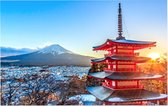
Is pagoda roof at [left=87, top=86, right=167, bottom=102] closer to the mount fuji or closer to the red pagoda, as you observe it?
the red pagoda

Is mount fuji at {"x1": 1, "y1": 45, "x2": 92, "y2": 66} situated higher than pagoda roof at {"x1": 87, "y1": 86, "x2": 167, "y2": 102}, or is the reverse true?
mount fuji at {"x1": 1, "y1": 45, "x2": 92, "y2": 66}

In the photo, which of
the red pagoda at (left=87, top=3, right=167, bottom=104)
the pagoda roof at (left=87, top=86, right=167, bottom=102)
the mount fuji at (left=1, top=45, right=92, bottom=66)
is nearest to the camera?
the pagoda roof at (left=87, top=86, right=167, bottom=102)

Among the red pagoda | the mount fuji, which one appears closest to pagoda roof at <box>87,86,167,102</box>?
the red pagoda

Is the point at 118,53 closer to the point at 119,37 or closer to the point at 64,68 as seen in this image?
the point at 119,37

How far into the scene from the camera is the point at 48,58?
404 inches

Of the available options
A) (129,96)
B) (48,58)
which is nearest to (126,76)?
(129,96)

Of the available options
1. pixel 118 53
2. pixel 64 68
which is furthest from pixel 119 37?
pixel 64 68

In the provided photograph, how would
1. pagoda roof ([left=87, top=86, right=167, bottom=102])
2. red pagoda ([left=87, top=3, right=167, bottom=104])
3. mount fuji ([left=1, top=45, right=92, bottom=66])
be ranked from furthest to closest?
mount fuji ([left=1, top=45, right=92, bottom=66]) → red pagoda ([left=87, top=3, right=167, bottom=104]) → pagoda roof ([left=87, top=86, right=167, bottom=102])

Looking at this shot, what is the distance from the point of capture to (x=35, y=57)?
379 inches

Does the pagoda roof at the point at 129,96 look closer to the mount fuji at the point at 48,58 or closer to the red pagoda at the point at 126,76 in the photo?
the red pagoda at the point at 126,76

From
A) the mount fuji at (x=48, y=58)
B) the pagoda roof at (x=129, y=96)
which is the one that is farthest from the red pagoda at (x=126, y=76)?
the mount fuji at (x=48, y=58)

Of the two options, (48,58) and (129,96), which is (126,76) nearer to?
(129,96)

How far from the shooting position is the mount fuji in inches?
329

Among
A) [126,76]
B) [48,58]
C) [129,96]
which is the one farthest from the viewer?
[48,58]
